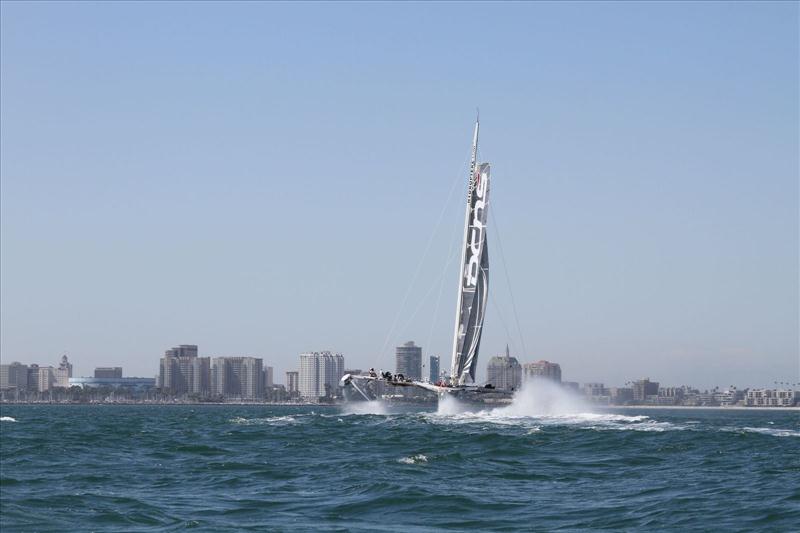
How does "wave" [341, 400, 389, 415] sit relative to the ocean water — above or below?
below

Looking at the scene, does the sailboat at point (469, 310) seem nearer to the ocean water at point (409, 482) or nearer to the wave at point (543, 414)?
the wave at point (543, 414)

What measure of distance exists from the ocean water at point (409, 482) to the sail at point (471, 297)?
27.3 meters

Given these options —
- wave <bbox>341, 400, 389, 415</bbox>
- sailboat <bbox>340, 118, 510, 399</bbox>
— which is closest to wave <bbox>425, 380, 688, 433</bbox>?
sailboat <bbox>340, 118, 510, 399</bbox>

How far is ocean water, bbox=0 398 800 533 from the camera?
3312cm

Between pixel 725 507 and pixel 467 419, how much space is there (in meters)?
56.8

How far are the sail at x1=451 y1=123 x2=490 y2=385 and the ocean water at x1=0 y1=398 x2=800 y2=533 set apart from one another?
2725 cm

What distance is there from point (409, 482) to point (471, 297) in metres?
58.4

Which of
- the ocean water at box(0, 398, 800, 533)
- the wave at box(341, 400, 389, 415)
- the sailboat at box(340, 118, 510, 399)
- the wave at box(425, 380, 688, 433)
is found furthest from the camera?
the wave at box(341, 400, 389, 415)

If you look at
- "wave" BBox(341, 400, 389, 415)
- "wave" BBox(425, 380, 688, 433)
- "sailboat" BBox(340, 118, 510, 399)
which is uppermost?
"sailboat" BBox(340, 118, 510, 399)

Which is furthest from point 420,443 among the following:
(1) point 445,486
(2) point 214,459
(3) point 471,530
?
(3) point 471,530

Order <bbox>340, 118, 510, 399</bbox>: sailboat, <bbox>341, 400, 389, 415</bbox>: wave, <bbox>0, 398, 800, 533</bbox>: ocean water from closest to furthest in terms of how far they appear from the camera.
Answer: <bbox>0, 398, 800, 533</bbox>: ocean water < <bbox>340, 118, 510, 399</bbox>: sailboat < <bbox>341, 400, 389, 415</bbox>: wave

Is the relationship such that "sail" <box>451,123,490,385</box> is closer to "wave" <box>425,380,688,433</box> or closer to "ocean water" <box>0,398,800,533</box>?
"wave" <box>425,380,688,433</box>

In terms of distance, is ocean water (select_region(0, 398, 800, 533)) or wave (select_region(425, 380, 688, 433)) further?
wave (select_region(425, 380, 688, 433))

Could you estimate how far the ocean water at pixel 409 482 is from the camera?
33125 mm
